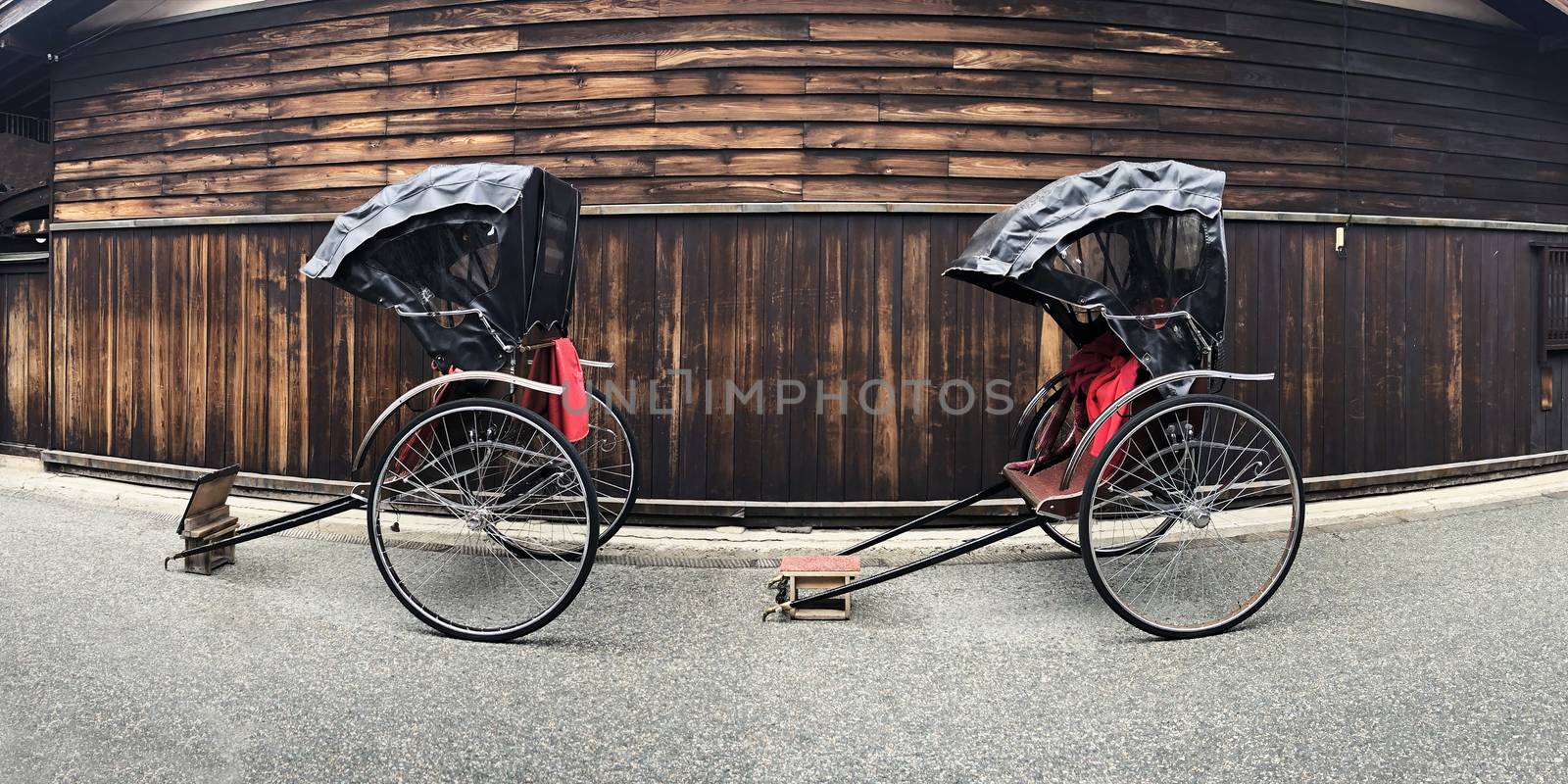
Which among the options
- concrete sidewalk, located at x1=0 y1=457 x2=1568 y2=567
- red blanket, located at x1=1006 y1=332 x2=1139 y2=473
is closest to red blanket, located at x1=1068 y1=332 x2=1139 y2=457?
red blanket, located at x1=1006 y1=332 x2=1139 y2=473

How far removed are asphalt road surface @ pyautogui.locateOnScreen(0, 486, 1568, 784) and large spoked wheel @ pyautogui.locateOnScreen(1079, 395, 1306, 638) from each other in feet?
0.51

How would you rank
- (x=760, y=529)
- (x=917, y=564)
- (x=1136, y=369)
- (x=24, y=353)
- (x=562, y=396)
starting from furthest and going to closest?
(x=24, y=353), (x=760, y=529), (x=562, y=396), (x=1136, y=369), (x=917, y=564)

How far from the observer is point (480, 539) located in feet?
11.8

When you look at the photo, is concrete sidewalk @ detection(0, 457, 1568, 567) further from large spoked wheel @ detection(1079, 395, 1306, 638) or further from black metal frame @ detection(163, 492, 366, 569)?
black metal frame @ detection(163, 492, 366, 569)

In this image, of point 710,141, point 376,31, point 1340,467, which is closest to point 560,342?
point 710,141

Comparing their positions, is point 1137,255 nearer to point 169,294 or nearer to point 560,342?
point 560,342

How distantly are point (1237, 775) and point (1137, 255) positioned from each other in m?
1.84

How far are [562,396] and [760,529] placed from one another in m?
1.52

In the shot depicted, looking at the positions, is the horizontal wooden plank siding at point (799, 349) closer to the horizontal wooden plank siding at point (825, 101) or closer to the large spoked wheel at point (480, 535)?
the horizontal wooden plank siding at point (825, 101)

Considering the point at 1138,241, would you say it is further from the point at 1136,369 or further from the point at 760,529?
the point at 760,529

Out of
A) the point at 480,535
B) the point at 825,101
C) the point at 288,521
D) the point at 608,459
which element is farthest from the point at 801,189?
the point at 288,521

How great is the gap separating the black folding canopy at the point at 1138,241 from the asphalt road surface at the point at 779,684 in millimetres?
1086

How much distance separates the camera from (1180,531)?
381 centimetres

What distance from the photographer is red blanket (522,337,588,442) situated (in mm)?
3084
